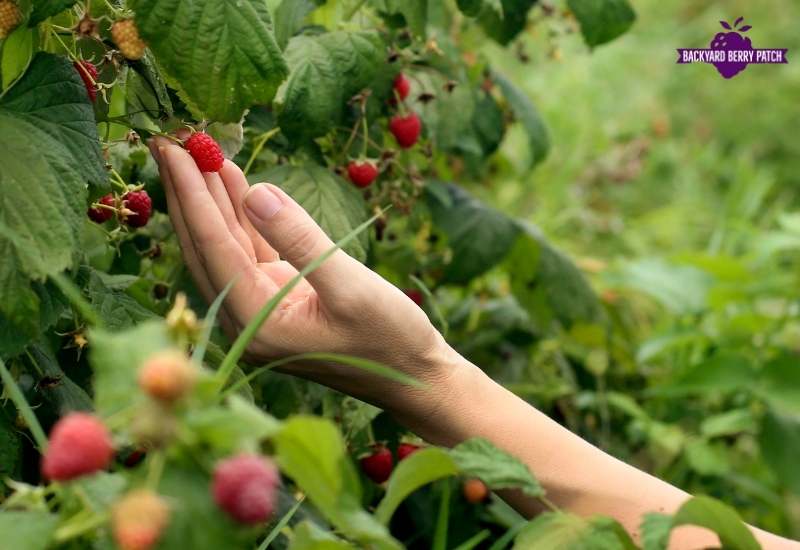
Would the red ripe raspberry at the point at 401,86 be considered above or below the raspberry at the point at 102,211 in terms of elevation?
above

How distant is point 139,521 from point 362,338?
1.91ft

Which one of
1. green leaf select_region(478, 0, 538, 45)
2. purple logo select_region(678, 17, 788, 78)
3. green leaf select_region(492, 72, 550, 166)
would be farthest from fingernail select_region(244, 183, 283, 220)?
purple logo select_region(678, 17, 788, 78)

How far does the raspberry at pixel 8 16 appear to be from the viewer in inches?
37.2

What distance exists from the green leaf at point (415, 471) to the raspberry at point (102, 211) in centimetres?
47

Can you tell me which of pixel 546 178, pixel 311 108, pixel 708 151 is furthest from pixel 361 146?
pixel 708 151

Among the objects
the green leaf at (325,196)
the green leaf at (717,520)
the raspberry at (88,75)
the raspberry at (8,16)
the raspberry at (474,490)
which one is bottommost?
the raspberry at (474,490)

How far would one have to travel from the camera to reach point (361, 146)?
1.50m

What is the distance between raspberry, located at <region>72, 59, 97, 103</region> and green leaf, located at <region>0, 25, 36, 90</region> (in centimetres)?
4

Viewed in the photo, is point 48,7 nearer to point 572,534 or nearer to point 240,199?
point 240,199

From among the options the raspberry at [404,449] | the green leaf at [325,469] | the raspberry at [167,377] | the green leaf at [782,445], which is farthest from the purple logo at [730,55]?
the raspberry at [167,377]

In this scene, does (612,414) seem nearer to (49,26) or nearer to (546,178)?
(546,178)

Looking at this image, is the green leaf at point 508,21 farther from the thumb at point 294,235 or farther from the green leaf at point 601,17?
the thumb at point 294,235

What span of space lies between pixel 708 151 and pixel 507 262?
2.88 m

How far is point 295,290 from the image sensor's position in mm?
1209
